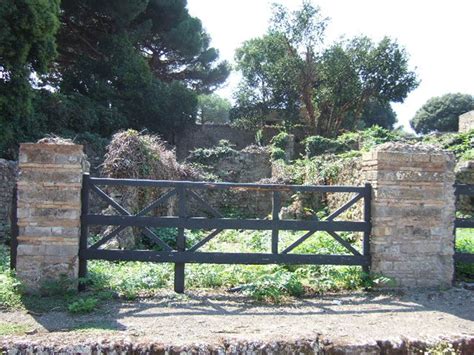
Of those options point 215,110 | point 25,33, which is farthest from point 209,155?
point 215,110

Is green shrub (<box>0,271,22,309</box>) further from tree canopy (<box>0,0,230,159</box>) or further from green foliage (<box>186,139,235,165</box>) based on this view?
green foliage (<box>186,139,235,165</box>)

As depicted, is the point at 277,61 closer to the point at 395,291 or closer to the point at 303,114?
the point at 303,114

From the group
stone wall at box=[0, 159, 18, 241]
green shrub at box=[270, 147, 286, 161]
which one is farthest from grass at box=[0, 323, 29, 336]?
green shrub at box=[270, 147, 286, 161]

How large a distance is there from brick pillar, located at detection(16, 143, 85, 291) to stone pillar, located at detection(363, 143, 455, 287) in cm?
359

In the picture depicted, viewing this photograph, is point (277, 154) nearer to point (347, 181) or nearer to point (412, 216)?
point (347, 181)

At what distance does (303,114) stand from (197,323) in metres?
27.0

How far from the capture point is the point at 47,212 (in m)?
Answer: 5.25

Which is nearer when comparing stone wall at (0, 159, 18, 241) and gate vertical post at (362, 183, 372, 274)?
gate vertical post at (362, 183, 372, 274)

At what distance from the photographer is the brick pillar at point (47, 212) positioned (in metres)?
5.21

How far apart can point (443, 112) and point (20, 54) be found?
39.9 meters

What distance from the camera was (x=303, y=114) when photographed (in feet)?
100

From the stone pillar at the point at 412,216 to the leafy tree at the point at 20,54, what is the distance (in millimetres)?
13388

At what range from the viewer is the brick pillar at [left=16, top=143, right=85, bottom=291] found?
17.1 ft

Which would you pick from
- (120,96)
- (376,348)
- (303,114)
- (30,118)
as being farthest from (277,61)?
(376,348)
